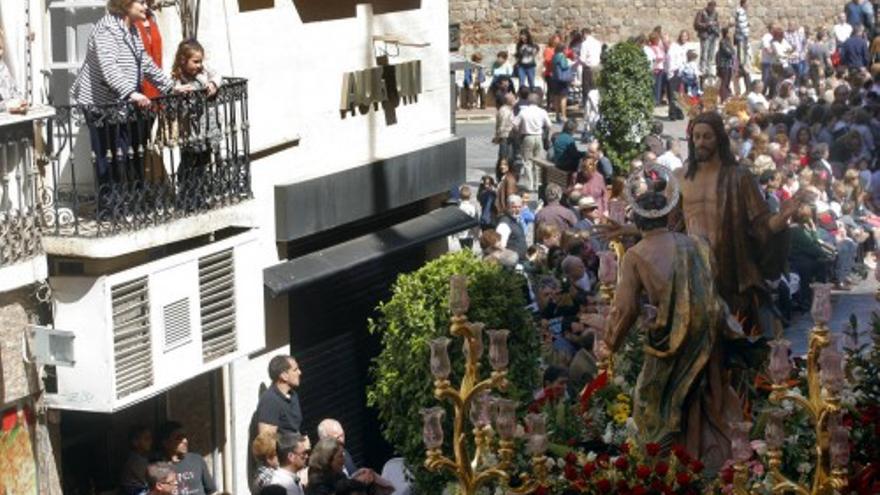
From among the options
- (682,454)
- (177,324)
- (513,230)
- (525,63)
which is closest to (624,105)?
(513,230)

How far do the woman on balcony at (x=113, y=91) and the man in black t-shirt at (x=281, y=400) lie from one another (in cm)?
191

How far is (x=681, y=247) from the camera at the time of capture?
1300cm

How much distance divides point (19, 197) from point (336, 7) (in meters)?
5.06

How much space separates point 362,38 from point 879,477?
27.5ft

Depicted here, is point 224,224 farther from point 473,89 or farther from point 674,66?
point 674,66

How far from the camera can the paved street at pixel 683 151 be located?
72.9ft

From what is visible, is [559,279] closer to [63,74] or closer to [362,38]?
[362,38]

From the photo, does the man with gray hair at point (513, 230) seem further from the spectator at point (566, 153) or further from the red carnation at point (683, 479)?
the red carnation at point (683, 479)

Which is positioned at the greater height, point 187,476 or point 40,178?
point 40,178

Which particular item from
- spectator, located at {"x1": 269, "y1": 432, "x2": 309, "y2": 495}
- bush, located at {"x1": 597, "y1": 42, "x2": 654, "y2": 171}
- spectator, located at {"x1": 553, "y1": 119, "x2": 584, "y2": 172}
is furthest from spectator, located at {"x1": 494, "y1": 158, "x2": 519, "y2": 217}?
spectator, located at {"x1": 269, "y1": 432, "x2": 309, "y2": 495}

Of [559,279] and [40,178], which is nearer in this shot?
[40,178]

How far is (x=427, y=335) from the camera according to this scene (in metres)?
17.0

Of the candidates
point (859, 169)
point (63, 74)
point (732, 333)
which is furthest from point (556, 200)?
point (732, 333)

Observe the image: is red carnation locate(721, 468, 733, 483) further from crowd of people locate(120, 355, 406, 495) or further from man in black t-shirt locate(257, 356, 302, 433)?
man in black t-shirt locate(257, 356, 302, 433)
